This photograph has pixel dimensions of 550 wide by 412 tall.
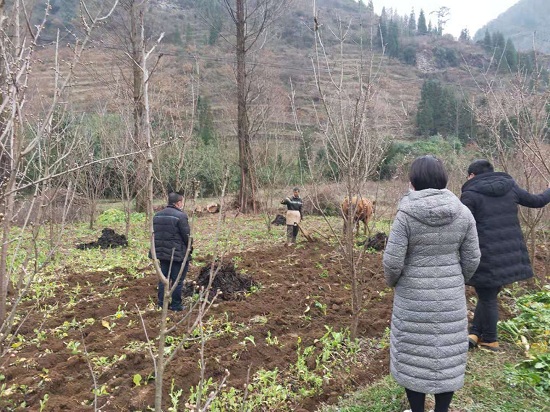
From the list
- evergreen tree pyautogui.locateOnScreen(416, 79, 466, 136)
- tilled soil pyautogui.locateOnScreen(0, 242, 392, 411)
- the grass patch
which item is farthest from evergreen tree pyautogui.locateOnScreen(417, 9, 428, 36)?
the grass patch

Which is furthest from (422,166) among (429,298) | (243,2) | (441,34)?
(441,34)

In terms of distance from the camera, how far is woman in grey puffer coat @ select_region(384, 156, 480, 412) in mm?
2422

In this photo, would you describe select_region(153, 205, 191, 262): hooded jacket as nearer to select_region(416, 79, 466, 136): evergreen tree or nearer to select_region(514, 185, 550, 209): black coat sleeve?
select_region(514, 185, 550, 209): black coat sleeve

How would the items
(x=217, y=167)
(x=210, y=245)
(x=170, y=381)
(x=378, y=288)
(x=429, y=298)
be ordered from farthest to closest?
(x=217, y=167) → (x=210, y=245) → (x=378, y=288) → (x=170, y=381) → (x=429, y=298)

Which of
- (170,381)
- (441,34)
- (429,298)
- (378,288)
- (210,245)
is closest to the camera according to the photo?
(429,298)

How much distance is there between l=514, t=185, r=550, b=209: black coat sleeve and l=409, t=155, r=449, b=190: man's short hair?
5.49ft

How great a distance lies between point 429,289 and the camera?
97.0 inches

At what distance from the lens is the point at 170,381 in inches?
130

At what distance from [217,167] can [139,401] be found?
50.1 ft

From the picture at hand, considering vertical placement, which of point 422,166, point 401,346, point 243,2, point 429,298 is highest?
point 243,2

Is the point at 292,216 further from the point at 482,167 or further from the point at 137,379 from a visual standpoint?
the point at 137,379

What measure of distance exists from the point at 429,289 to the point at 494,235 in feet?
5.19

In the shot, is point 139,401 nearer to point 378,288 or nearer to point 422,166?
point 422,166

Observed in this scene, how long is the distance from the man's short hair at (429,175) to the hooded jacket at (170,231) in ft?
10.3
